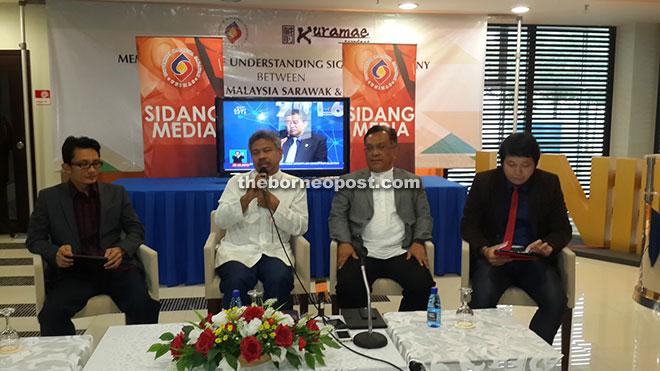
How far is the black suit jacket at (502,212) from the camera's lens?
2854 mm

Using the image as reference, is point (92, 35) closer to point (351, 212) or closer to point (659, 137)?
point (351, 212)

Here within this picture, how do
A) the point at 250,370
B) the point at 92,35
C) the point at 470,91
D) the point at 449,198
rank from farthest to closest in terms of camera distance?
the point at 470,91, the point at 92,35, the point at 449,198, the point at 250,370

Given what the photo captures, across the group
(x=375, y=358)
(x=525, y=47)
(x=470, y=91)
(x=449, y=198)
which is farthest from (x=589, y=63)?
(x=375, y=358)

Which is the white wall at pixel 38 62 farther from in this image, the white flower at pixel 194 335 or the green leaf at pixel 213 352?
the green leaf at pixel 213 352

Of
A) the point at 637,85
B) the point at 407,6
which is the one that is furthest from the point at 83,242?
the point at 637,85

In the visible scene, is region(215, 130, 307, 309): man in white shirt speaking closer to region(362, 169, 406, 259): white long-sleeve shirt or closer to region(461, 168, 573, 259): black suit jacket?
region(362, 169, 406, 259): white long-sleeve shirt

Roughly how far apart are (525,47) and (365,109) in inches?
106

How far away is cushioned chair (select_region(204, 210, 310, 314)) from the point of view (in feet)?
9.50

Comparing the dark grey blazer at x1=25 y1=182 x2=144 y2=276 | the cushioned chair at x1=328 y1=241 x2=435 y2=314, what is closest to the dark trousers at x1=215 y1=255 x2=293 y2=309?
the cushioned chair at x1=328 y1=241 x2=435 y2=314

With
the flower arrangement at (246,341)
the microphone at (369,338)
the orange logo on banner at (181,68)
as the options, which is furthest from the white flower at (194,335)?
the orange logo on banner at (181,68)

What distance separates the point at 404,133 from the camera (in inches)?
219

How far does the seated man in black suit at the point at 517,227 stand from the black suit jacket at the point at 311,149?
5.83 feet

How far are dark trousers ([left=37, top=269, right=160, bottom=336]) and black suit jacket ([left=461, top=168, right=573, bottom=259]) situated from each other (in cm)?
175

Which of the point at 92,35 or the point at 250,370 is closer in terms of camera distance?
the point at 250,370
